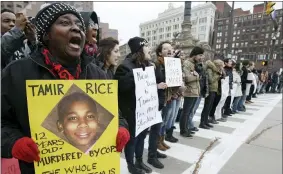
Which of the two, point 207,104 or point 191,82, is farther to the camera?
point 207,104

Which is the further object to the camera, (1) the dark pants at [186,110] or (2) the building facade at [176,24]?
(2) the building facade at [176,24]

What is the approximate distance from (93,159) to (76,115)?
0.95 feet

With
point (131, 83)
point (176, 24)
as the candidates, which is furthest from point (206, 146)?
point (176, 24)

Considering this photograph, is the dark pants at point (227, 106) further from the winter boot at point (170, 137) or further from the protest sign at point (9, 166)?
the protest sign at point (9, 166)

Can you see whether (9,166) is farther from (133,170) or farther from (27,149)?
(133,170)

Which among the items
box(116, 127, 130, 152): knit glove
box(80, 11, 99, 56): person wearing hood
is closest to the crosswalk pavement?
box(80, 11, 99, 56): person wearing hood

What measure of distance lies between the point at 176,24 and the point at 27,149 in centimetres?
9636

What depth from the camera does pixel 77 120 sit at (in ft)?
4.20

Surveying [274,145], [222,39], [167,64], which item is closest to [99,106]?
[167,64]

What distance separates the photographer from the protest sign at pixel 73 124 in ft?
4.00

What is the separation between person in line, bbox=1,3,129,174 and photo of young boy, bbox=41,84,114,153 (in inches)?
5.5

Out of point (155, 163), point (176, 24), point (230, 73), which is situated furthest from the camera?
point (176, 24)

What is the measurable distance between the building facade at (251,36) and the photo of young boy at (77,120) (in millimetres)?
85617

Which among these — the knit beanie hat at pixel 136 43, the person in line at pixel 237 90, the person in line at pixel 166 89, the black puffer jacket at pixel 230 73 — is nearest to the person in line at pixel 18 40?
the knit beanie hat at pixel 136 43
